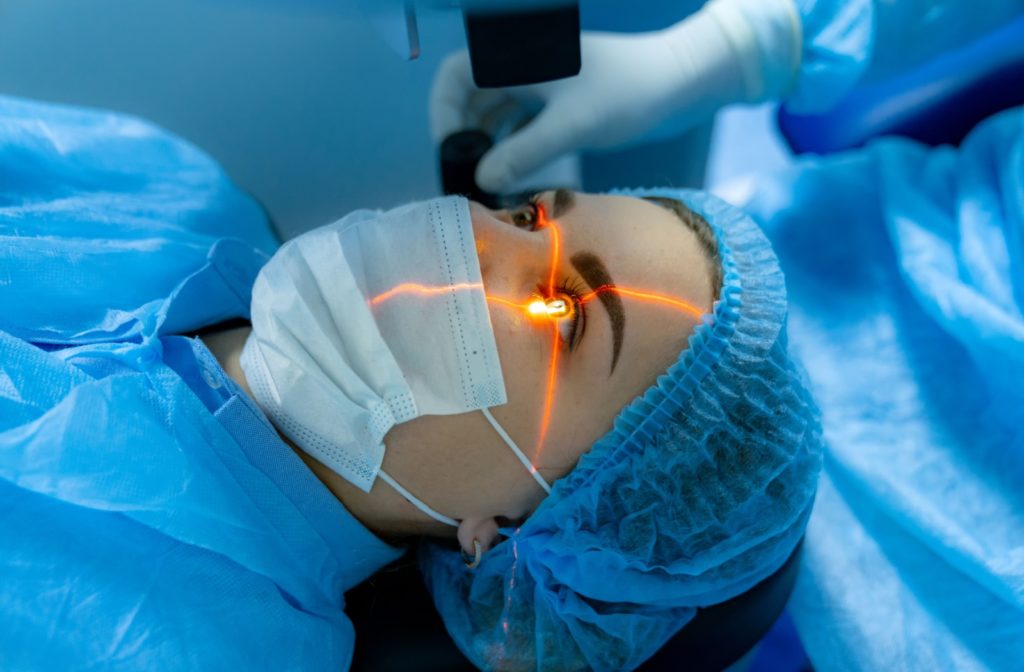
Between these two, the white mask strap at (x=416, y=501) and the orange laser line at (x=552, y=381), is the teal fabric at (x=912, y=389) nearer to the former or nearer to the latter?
the orange laser line at (x=552, y=381)

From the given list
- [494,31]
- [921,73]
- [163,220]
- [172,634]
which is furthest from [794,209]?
[172,634]

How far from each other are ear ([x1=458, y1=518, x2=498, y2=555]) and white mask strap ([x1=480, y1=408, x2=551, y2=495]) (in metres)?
0.09

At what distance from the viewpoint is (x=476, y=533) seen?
3.18 ft

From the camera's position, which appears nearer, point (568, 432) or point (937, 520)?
point (568, 432)

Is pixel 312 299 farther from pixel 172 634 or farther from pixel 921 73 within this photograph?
pixel 921 73

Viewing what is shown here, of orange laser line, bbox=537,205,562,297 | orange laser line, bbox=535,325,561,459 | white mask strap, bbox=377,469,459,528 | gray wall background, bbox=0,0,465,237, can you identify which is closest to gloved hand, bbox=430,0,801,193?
gray wall background, bbox=0,0,465,237

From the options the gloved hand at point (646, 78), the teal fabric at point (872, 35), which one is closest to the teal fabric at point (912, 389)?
the teal fabric at point (872, 35)

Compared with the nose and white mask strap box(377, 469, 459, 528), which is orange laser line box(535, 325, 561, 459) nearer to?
the nose

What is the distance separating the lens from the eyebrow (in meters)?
0.90

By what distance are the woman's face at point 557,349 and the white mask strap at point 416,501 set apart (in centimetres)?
1

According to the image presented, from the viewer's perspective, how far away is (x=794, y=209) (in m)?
1.46

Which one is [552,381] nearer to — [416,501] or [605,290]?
[605,290]

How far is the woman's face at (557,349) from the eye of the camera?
0.90 meters

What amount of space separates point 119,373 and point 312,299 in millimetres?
225
